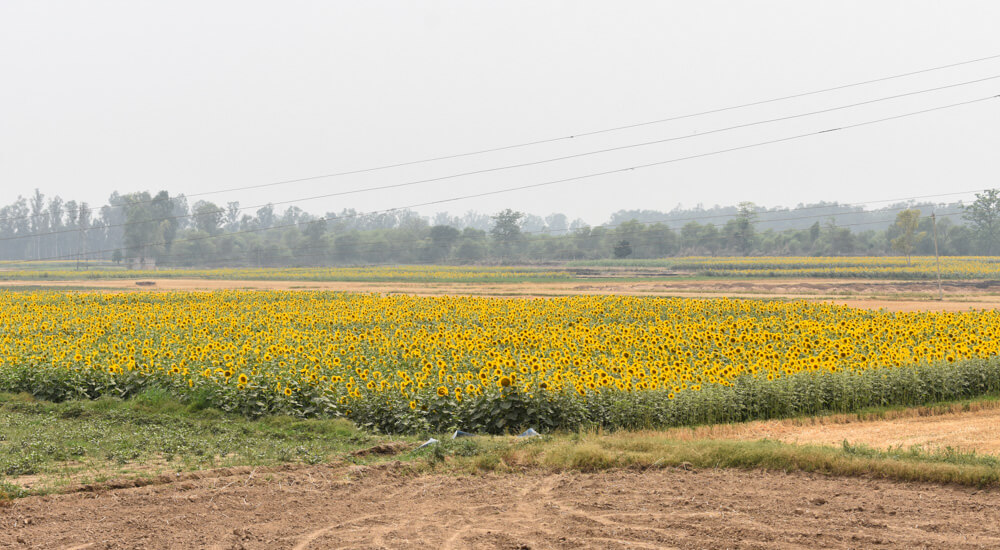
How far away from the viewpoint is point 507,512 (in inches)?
322

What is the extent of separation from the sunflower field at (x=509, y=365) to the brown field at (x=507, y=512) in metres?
2.95

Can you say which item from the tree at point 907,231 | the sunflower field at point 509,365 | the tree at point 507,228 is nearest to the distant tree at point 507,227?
the tree at point 507,228

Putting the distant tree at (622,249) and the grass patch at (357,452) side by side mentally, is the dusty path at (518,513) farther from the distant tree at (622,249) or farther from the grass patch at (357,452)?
the distant tree at (622,249)

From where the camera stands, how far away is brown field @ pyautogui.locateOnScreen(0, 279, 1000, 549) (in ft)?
24.0

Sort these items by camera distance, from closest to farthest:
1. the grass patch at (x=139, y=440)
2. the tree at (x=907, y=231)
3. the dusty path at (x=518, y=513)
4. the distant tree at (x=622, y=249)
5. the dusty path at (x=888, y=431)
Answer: the dusty path at (x=518, y=513), the grass patch at (x=139, y=440), the dusty path at (x=888, y=431), the tree at (x=907, y=231), the distant tree at (x=622, y=249)

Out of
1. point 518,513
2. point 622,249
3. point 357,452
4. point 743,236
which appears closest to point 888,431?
point 518,513

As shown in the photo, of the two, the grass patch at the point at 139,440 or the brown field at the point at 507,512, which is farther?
the grass patch at the point at 139,440

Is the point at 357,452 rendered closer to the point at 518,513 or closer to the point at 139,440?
the point at 139,440

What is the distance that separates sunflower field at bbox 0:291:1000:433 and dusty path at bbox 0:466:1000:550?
124 inches

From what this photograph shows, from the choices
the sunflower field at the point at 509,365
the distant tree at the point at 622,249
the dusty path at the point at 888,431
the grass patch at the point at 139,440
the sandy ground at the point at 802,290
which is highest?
the distant tree at the point at 622,249

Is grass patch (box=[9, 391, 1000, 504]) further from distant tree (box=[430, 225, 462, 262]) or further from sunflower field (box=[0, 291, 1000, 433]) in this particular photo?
distant tree (box=[430, 225, 462, 262])

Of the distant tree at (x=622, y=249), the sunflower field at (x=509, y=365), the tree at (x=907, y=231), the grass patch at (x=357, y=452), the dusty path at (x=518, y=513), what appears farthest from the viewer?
the distant tree at (x=622, y=249)

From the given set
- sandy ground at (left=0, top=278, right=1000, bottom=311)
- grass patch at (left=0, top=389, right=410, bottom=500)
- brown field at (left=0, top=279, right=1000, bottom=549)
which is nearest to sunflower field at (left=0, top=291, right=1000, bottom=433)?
grass patch at (left=0, top=389, right=410, bottom=500)

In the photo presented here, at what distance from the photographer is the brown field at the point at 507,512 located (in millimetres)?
7309
